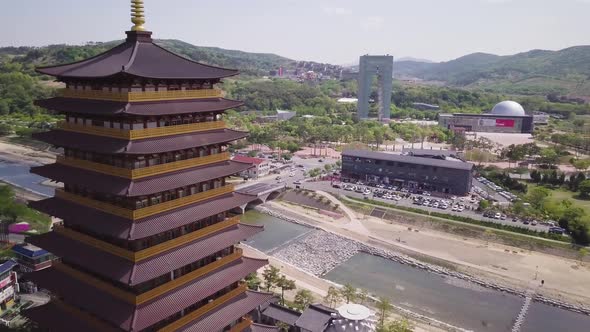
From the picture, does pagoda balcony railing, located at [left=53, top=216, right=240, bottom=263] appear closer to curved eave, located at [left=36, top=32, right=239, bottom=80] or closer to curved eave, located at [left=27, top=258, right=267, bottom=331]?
curved eave, located at [left=27, top=258, right=267, bottom=331]

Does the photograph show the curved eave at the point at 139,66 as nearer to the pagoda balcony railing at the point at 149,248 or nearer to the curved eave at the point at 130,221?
the curved eave at the point at 130,221

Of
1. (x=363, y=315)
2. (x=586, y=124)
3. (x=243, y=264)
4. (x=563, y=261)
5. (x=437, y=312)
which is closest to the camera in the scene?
(x=243, y=264)

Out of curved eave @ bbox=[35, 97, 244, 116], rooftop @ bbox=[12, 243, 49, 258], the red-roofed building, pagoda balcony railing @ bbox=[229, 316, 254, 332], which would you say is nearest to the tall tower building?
the red-roofed building

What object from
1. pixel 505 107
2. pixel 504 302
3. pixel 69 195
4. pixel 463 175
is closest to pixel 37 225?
pixel 69 195

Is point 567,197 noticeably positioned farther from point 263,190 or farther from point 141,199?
point 141,199

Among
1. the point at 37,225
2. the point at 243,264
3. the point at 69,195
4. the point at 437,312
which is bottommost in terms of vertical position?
the point at 437,312

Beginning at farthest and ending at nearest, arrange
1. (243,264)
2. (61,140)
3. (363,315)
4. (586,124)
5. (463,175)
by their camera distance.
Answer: (586,124) → (463,175) → (363,315) → (243,264) → (61,140)

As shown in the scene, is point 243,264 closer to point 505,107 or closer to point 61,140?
point 61,140
